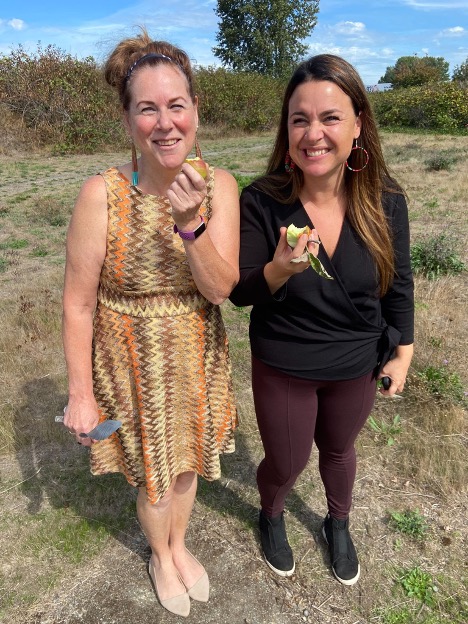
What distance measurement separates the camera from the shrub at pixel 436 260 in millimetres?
5164

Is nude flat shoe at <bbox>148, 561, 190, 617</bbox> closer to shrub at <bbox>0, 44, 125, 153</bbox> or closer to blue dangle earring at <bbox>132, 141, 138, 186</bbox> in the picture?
blue dangle earring at <bbox>132, 141, 138, 186</bbox>

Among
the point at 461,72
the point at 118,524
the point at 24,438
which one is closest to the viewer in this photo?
the point at 118,524

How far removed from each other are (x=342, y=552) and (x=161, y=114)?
193 cm

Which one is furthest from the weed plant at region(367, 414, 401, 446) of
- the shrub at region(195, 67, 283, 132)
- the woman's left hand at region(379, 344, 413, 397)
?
the shrub at region(195, 67, 283, 132)

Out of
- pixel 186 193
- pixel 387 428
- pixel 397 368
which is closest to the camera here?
pixel 186 193

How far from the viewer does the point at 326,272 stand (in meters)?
1.56

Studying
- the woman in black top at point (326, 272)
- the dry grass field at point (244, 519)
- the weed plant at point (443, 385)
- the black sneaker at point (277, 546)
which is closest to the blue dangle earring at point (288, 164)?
the woman in black top at point (326, 272)

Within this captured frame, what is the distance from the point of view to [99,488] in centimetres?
264

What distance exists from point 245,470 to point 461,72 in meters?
43.2

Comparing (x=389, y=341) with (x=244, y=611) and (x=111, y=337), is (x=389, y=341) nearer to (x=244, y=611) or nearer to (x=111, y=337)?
(x=111, y=337)

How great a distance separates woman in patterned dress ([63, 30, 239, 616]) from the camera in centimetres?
140

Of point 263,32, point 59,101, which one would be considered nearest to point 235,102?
point 59,101

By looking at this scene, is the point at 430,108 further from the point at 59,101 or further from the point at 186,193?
the point at 186,193

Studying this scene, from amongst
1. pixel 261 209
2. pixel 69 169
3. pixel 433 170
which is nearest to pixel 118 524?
pixel 261 209
